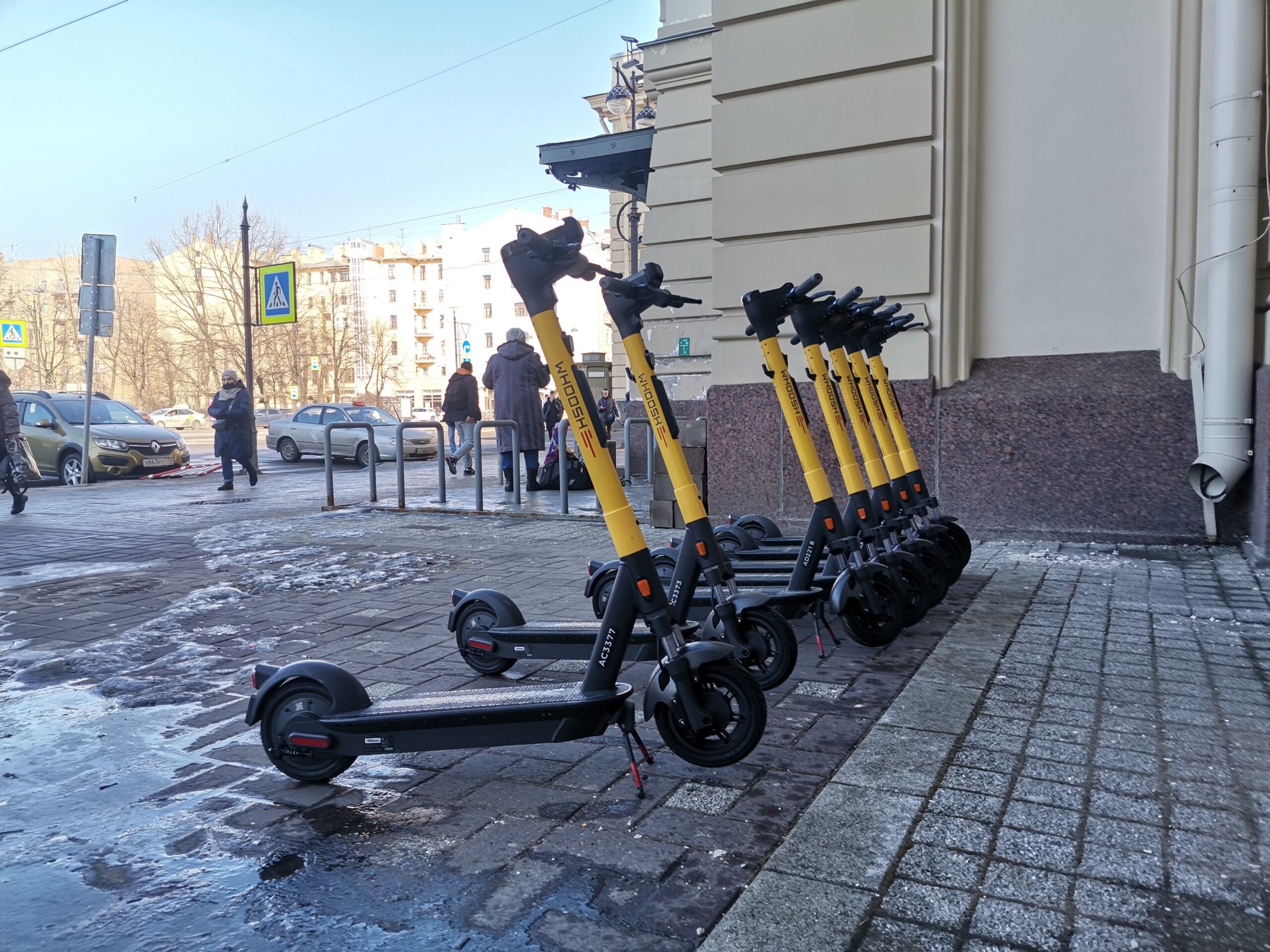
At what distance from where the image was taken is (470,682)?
3.81m

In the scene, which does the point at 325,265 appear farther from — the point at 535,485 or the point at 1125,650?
the point at 1125,650

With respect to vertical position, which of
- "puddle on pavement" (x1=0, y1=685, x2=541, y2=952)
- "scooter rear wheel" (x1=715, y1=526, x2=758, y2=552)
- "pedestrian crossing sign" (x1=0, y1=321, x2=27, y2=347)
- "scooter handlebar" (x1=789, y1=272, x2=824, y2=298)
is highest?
"pedestrian crossing sign" (x1=0, y1=321, x2=27, y2=347)

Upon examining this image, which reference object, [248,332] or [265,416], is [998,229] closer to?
[248,332]

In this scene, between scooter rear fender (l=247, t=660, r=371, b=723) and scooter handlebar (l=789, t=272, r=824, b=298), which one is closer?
scooter rear fender (l=247, t=660, r=371, b=723)

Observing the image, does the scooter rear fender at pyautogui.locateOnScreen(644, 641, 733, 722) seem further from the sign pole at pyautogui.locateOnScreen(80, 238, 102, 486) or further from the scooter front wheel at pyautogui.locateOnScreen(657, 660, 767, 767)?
the sign pole at pyautogui.locateOnScreen(80, 238, 102, 486)

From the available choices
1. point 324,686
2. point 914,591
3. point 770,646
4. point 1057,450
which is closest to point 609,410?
point 1057,450

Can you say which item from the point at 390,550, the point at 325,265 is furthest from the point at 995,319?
the point at 325,265

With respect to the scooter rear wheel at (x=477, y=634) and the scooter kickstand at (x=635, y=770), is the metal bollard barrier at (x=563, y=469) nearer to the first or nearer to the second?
the scooter rear wheel at (x=477, y=634)

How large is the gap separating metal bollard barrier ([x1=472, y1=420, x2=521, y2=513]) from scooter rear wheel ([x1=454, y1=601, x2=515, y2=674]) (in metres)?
5.17

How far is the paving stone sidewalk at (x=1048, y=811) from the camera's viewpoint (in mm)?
1964

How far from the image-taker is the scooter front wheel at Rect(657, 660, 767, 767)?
2639 mm

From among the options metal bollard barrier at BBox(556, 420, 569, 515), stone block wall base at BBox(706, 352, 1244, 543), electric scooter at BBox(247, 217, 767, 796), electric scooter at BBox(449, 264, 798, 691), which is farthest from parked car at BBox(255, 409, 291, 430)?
electric scooter at BBox(247, 217, 767, 796)

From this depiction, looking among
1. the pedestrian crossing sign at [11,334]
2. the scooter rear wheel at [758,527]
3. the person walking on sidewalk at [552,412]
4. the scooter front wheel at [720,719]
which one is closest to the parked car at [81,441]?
the pedestrian crossing sign at [11,334]

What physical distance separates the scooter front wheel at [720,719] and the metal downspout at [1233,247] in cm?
476
